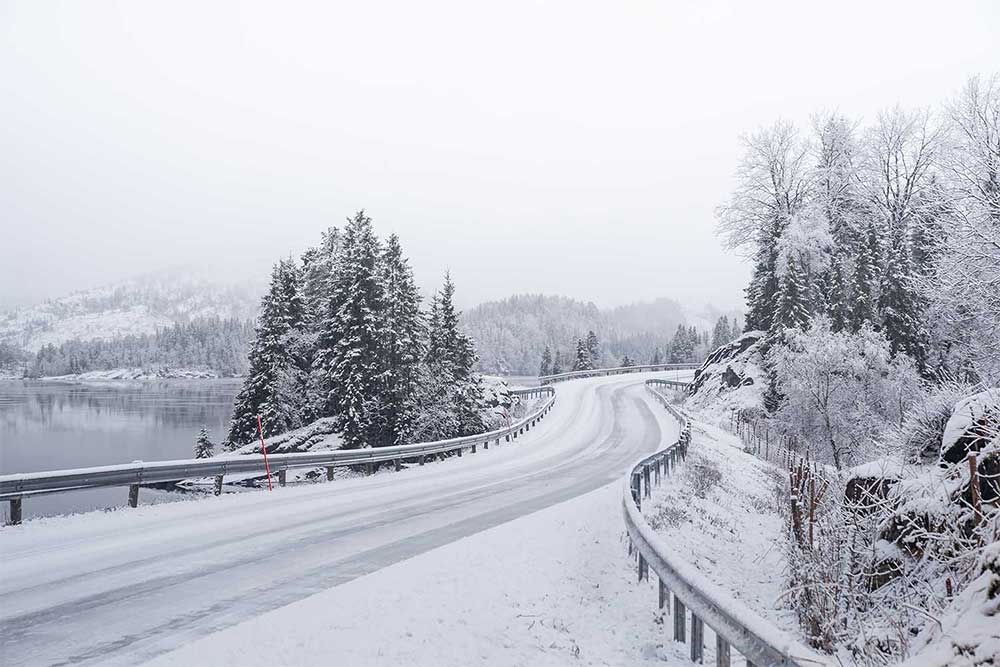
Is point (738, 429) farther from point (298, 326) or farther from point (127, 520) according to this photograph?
point (127, 520)

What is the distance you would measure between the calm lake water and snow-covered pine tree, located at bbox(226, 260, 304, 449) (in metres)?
7.53

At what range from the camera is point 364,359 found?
108ft

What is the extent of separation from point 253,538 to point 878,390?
106ft

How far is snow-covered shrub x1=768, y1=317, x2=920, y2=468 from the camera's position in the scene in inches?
1193

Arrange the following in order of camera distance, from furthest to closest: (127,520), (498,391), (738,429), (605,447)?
(498,391) < (738,429) < (605,447) < (127,520)

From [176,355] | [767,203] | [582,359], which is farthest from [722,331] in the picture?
[176,355]

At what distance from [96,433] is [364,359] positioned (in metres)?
46.7

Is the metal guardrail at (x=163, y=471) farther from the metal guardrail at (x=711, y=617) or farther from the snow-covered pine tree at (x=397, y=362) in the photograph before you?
the snow-covered pine tree at (x=397, y=362)

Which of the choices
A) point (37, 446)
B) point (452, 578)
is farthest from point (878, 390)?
point (37, 446)

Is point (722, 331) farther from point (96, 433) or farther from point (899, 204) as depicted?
point (96, 433)

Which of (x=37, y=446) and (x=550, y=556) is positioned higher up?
(x=550, y=556)

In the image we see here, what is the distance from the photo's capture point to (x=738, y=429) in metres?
38.1

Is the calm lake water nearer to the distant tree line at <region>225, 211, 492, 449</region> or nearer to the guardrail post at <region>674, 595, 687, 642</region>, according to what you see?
the distant tree line at <region>225, 211, 492, 449</region>

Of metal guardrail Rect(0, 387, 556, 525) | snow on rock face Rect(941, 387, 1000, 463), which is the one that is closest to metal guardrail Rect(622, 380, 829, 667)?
snow on rock face Rect(941, 387, 1000, 463)
